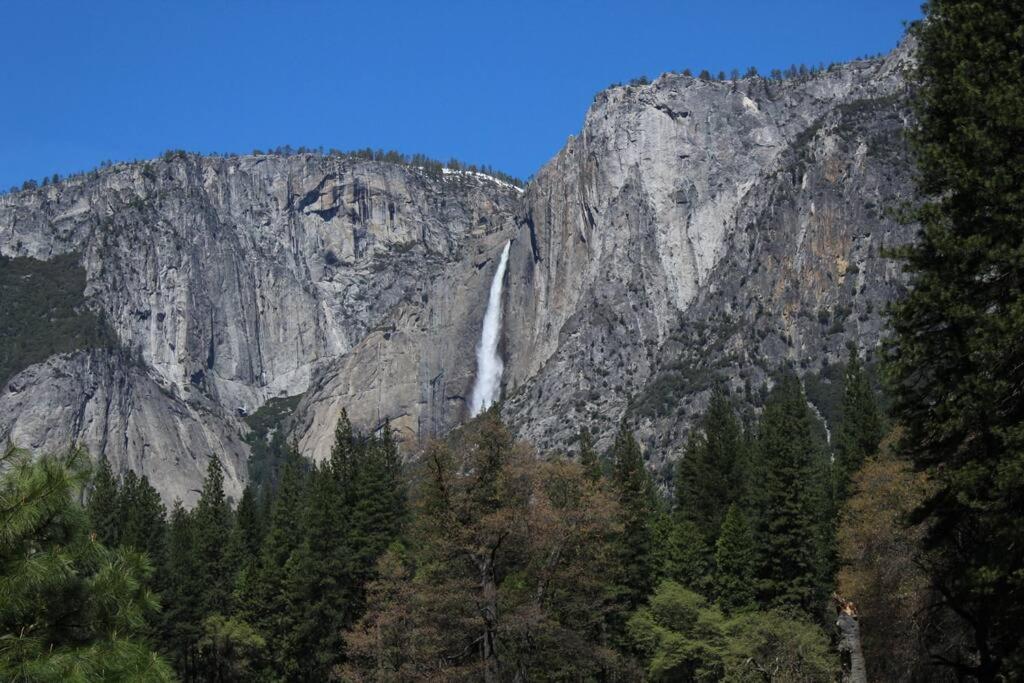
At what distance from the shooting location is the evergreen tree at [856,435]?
59.5 metres

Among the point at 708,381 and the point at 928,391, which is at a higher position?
the point at 708,381

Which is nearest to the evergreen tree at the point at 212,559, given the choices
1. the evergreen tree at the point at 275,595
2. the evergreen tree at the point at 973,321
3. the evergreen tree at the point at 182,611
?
the evergreen tree at the point at 182,611

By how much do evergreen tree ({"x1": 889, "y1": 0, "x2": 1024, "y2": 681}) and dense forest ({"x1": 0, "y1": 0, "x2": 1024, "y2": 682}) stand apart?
55 millimetres

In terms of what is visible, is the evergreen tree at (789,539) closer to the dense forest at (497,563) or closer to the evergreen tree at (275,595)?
the dense forest at (497,563)

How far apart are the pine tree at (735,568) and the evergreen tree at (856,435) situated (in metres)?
4.85

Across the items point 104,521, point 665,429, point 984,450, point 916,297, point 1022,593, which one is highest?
point 665,429

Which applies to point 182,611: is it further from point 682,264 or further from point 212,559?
point 682,264

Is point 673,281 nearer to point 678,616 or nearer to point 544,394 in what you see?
point 544,394

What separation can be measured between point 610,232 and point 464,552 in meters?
148

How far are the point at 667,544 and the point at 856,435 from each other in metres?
13.1

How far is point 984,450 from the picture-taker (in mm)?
18750

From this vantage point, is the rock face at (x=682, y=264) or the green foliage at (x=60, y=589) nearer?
the green foliage at (x=60, y=589)

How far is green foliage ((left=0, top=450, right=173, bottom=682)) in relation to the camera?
13.5m

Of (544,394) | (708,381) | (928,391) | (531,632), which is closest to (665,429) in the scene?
(708,381)
